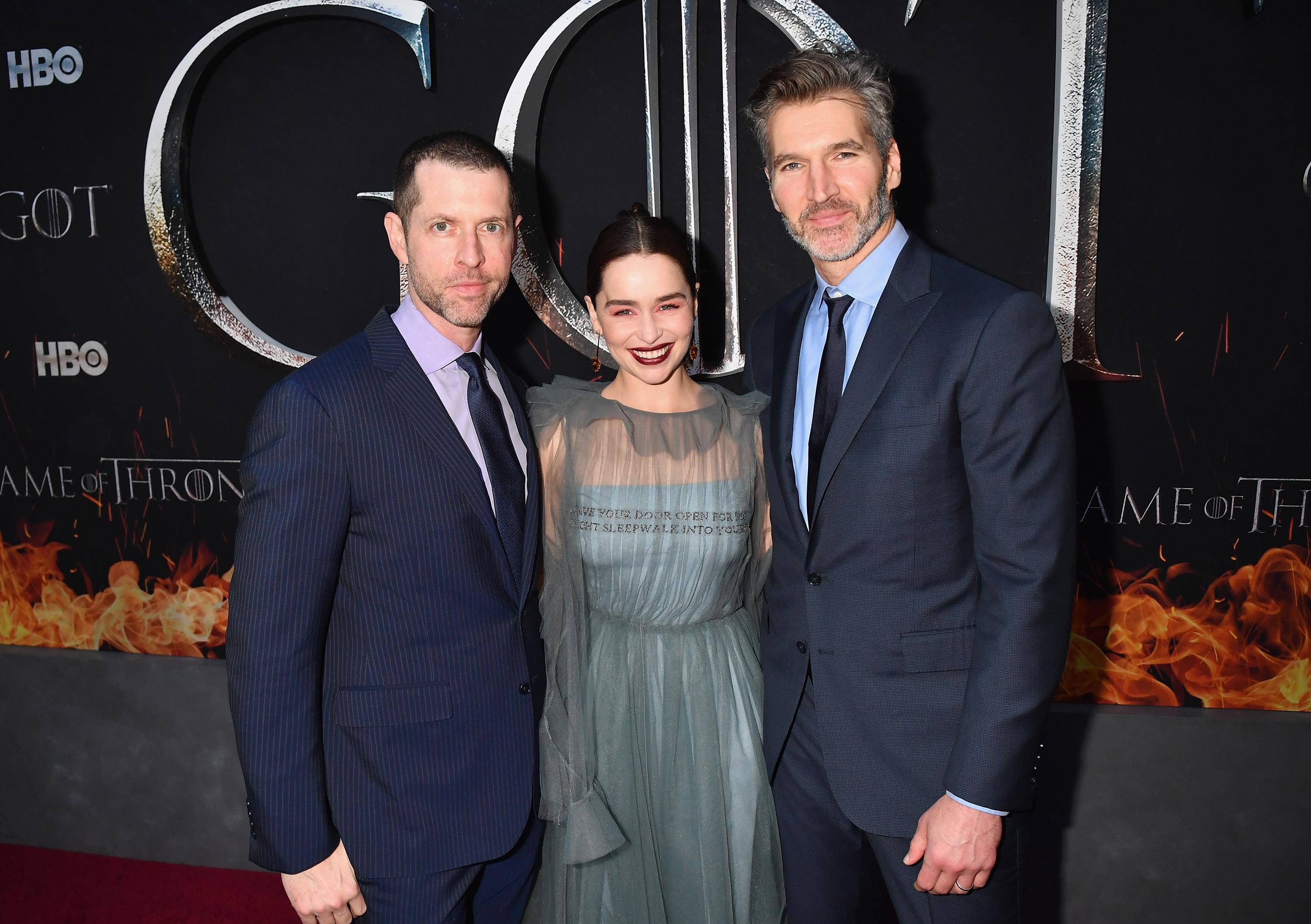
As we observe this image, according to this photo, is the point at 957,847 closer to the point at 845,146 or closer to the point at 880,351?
the point at 880,351

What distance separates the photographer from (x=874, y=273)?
62.1 inches

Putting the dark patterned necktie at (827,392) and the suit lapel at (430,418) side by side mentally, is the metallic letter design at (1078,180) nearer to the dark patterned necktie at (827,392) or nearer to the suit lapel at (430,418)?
the dark patterned necktie at (827,392)

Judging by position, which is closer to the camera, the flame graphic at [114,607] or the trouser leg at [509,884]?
the trouser leg at [509,884]

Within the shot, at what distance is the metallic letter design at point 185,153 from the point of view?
8.18 ft

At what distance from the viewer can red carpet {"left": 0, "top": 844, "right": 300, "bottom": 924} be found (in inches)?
103

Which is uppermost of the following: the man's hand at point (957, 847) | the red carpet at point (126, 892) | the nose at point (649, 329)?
the nose at point (649, 329)

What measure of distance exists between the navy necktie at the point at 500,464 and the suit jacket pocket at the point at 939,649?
762 mm

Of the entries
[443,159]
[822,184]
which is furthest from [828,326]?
[443,159]

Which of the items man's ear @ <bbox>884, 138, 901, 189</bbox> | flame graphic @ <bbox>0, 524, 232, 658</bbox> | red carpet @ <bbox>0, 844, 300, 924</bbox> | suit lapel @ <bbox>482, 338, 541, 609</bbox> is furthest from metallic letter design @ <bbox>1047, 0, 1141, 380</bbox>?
red carpet @ <bbox>0, 844, 300, 924</bbox>

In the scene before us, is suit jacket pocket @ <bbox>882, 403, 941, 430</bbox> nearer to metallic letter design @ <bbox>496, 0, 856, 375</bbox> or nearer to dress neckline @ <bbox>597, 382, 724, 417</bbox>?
dress neckline @ <bbox>597, 382, 724, 417</bbox>

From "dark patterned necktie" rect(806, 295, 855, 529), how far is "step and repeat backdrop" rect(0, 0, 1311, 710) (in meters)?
0.99

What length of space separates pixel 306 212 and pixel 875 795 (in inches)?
94.7

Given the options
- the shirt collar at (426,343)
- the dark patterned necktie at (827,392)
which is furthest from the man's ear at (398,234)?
the dark patterned necktie at (827,392)

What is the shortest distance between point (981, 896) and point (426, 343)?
1.49m
